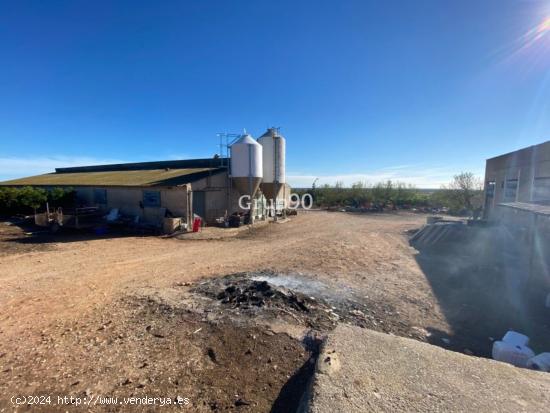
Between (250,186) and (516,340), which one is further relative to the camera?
(250,186)

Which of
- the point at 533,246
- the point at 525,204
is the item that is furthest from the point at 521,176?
the point at 533,246

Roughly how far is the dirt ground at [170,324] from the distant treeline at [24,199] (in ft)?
30.5

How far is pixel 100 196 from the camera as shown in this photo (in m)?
17.9

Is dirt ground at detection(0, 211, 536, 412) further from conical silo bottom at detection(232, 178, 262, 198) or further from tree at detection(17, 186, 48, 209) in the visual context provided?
tree at detection(17, 186, 48, 209)

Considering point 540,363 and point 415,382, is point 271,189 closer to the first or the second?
point 540,363

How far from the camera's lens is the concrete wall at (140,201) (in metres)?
14.7

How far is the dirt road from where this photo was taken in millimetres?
3406

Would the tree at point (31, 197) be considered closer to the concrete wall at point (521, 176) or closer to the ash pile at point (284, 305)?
the ash pile at point (284, 305)

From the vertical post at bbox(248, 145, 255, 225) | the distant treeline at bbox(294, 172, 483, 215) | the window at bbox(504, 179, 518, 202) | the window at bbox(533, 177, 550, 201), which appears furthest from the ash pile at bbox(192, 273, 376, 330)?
the distant treeline at bbox(294, 172, 483, 215)

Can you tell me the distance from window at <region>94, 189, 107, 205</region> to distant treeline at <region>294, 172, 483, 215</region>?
23243 mm

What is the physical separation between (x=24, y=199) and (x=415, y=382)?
72.8ft

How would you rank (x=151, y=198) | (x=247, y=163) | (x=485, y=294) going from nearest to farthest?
(x=485, y=294)
(x=151, y=198)
(x=247, y=163)

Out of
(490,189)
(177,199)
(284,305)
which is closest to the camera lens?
(284,305)

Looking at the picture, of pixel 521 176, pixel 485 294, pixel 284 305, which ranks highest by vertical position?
pixel 521 176
